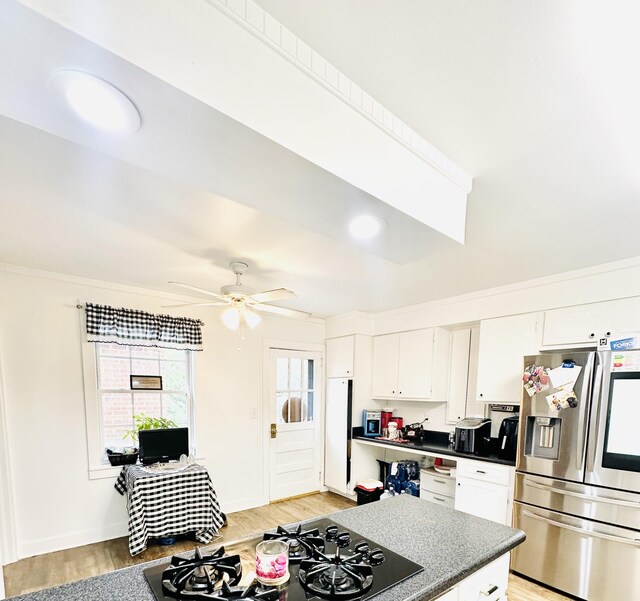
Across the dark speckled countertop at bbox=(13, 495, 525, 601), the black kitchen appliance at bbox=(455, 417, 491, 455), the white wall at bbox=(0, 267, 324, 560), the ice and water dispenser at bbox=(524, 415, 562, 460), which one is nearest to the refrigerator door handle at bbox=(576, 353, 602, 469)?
the ice and water dispenser at bbox=(524, 415, 562, 460)

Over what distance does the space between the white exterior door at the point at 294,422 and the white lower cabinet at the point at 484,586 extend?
10.3 feet

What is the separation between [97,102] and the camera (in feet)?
2.60

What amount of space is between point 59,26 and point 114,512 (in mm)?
3745

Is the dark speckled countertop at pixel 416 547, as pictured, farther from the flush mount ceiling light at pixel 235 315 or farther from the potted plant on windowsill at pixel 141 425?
the potted plant on windowsill at pixel 141 425

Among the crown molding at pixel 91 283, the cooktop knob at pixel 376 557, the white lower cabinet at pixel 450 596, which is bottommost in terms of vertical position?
the white lower cabinet at pixel 450 596

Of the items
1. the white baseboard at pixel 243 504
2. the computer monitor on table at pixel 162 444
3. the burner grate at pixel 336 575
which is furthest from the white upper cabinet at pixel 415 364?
the burner grate at pixel 336 575

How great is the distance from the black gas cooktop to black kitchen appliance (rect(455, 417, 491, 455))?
2316 millimetres

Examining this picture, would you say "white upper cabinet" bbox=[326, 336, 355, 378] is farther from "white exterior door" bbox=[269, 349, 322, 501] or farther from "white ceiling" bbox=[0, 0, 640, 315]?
"white ceiling" bbox=[0, 0, 640, 315]

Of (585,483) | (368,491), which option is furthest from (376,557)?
(368,491)

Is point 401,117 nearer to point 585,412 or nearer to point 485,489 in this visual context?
point 585,412

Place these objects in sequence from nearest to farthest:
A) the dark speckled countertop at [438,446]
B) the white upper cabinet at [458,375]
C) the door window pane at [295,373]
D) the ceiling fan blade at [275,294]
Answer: the ceiling fan blade at [275,294]
the dark speckled countertop at [438,446]
the white upper cabinet at [458,375]
the door window pane at [295,373]

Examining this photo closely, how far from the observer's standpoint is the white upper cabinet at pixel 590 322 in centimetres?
244

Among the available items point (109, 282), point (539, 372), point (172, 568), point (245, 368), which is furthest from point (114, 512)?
point (539, 372)

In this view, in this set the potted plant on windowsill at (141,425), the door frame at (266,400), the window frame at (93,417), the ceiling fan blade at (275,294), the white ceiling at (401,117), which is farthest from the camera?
the door frame at (266,400)
